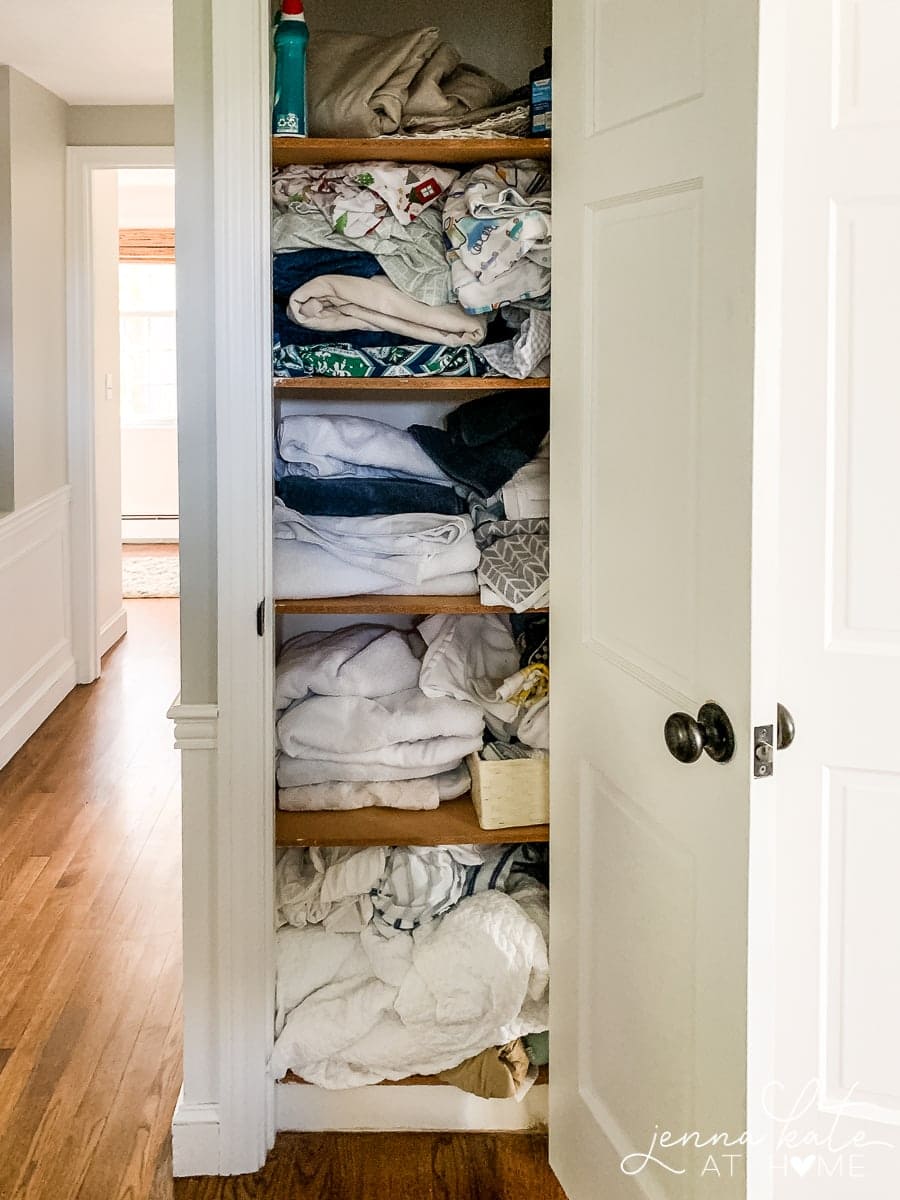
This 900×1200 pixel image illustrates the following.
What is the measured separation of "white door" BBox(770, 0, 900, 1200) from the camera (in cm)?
152

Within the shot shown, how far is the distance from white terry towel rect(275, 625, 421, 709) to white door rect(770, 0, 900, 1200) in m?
0.76

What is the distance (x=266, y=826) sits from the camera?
197cm

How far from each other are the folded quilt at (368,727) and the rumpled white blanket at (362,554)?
20 centimetres

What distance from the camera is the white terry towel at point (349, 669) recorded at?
2102mm

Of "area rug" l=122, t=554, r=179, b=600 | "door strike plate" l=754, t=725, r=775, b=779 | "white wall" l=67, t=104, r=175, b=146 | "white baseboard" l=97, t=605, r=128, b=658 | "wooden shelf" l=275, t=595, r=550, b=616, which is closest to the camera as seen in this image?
"door strike plate" l=754, t=725, r=775, b=779

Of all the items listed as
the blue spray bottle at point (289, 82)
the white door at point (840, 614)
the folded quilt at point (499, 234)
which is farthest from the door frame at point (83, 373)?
the white door at point (840, 614)

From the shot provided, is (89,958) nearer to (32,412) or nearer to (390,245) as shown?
(390,245)

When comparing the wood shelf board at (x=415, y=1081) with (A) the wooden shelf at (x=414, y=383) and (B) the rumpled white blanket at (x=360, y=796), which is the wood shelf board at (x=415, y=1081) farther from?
(A) the wooden shelf at (x=414, y=383)

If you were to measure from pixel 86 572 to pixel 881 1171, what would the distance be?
4131 mm

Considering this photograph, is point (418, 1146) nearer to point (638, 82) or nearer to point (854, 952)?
point (854, 952)

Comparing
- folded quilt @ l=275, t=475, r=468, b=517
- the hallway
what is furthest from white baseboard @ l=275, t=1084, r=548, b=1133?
folded quilt @ l=275, t=475, r=468, b=517

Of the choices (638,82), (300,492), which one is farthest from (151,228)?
(638,82)

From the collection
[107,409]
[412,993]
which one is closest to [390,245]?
[412,993]

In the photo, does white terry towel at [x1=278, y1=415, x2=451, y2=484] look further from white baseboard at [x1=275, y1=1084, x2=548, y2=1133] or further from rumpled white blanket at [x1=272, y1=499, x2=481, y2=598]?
white baseboard at [x1=275, y1=1084, x2=548, y2=1133]
